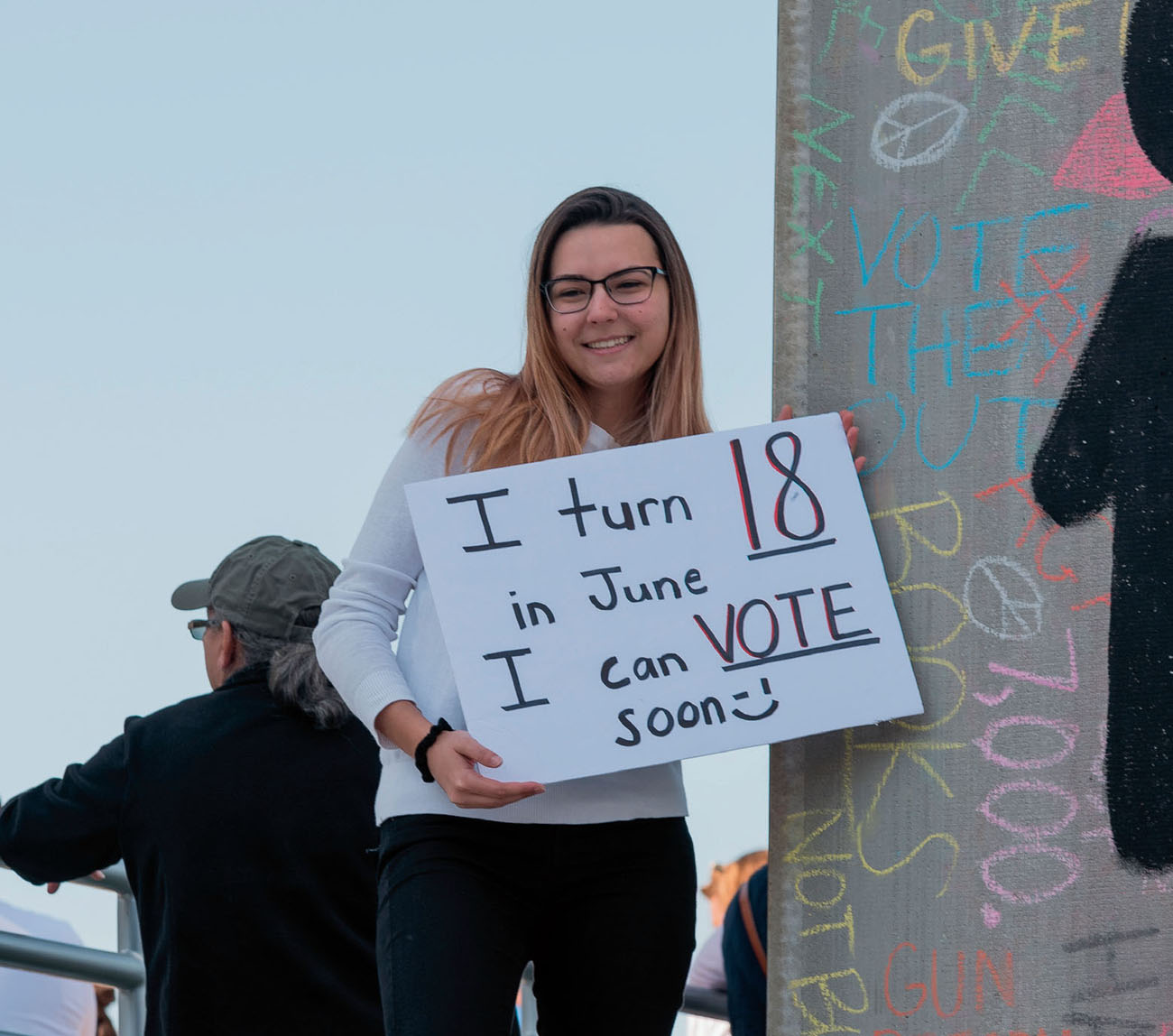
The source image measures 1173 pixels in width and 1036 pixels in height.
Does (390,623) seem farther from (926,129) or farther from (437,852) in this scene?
(926,129)

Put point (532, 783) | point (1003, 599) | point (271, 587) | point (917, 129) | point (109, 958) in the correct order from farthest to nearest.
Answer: point (109, 958), point (271, 587), point (917, 129), point (1003, 599), point (532, 783)

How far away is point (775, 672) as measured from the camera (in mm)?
Result: 2381

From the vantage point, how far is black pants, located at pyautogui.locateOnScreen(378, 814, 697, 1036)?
2.30 m

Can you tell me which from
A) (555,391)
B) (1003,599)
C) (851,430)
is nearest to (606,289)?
(555,391)

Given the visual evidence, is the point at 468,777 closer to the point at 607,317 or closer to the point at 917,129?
the point at 607,317

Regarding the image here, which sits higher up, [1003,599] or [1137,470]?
[1137,470]

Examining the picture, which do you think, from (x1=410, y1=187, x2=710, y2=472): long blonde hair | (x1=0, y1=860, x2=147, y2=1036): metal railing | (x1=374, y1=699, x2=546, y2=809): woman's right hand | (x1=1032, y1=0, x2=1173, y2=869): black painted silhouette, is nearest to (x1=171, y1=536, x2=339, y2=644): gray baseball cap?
(x1=0, y1=860, x2=147, y2=1036): metal railing

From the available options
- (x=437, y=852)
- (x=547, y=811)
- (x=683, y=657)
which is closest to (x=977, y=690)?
(x=683, y=657)

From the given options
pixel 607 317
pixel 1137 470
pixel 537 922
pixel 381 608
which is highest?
pixel 607 317

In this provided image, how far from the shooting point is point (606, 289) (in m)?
2.54

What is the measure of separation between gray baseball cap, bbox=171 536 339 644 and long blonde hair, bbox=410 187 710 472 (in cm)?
112

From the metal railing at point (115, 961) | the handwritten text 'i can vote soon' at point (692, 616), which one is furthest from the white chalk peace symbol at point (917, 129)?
the metal railing at point (115, 961)

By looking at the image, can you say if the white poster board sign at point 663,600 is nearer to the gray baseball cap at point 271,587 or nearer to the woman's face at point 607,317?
the woman's face at point 607,317

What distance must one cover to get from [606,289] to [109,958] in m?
2.27
